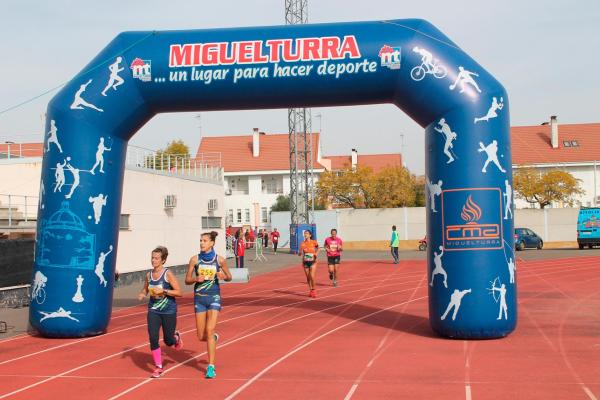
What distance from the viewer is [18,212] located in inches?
929

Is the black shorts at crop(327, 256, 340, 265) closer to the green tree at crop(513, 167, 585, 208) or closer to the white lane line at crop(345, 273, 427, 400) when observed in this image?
the white lane line at crop(345, 273, 427, 400)

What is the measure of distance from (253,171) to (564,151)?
104 feet

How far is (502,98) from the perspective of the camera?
12.0 metres

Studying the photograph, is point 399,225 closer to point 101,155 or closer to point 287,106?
point 287,106

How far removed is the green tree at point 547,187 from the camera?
64125mm

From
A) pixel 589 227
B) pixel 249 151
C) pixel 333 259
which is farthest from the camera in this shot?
pixel 249 151

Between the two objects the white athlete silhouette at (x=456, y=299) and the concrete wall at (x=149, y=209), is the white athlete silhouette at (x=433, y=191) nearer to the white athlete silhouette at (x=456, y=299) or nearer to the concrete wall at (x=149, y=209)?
the white athlete silhouette at (x=456, y=299)

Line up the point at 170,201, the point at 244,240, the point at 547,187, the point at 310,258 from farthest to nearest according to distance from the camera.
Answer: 1. the point at 547,187
2. the point at 244,240
3. the point at 170,201
4. the point at 310,258

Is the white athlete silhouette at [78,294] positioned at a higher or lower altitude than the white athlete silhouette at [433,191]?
lower

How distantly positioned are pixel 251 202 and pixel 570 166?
32015 mm

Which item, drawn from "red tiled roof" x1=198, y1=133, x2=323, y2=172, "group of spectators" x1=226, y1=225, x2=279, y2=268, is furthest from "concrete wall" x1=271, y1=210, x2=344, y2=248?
"red tiled roof" x1=198, y1=133, x2=323, y2=172

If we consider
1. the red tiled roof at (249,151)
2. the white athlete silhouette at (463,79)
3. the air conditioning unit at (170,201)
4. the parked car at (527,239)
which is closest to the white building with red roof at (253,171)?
the red tiled roof at (249,151)

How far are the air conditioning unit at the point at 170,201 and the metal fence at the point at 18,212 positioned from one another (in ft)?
17.0

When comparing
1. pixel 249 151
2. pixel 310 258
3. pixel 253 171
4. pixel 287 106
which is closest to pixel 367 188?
pixel 253 171
